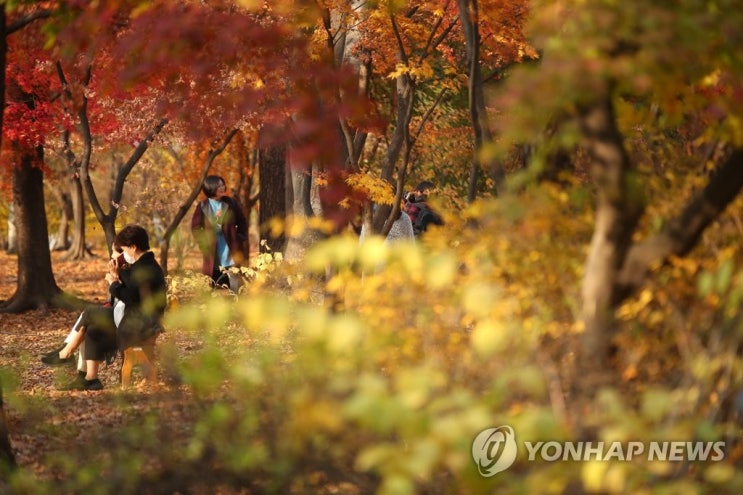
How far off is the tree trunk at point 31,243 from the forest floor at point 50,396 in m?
0.29

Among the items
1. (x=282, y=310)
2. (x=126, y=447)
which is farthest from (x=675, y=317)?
(x=126, y=447)

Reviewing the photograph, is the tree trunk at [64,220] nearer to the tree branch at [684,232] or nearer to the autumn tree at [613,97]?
the autumn tree at [613,97]

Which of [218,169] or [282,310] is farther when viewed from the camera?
[218,169]

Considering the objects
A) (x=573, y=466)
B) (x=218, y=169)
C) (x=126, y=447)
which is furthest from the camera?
(x=218, y=169)

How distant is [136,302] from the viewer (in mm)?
9406

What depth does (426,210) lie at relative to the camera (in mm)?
15305

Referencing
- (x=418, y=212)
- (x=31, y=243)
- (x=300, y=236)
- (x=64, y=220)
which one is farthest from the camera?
(x=64, y=220)

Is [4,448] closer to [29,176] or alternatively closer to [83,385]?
[83,385]

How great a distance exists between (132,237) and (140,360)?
1002 millimetres

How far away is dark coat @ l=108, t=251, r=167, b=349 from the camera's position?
30.5 ft

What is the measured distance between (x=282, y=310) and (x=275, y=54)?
5.26m

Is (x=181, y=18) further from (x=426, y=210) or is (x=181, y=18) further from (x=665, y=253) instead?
(x=426, y=210)

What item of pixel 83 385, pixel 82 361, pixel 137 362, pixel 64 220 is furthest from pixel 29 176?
pixel 64 220

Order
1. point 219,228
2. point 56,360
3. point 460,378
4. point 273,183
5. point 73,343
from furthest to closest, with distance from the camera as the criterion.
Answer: point 273,183, point 219,228, point 56,360, point 73,343, point 460,378
